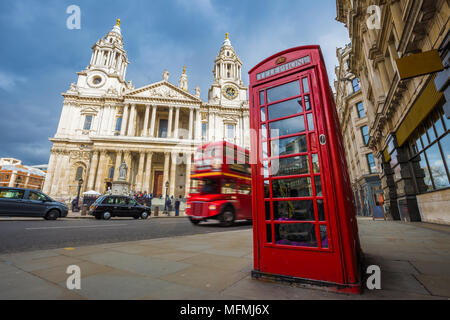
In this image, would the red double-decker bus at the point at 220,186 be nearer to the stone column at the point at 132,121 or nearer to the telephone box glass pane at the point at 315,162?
the telephone box glass pane at the point at 315,162

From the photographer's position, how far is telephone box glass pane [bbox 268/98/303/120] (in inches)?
98.0

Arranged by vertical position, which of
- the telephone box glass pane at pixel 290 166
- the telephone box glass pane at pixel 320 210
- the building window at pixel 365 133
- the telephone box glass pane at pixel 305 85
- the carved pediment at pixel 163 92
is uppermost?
the carved pediment at pixel 163 92

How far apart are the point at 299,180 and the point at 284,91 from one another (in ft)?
3.70

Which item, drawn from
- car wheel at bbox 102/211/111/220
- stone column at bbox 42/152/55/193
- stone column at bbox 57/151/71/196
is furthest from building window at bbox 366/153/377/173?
stone column at bbox 42/152/55/193

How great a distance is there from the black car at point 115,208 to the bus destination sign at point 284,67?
13482mm

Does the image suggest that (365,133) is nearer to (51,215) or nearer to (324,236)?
(324,236)

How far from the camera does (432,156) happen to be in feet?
25.1

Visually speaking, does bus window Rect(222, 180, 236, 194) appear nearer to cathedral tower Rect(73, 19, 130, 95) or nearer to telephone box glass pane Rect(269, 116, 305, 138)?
telephone box glass pane Rect(269, 116, 305, 138)

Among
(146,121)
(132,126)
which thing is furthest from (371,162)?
(132,126)

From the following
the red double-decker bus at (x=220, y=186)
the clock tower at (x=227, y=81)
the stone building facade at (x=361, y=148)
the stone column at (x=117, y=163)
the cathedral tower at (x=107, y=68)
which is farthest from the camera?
the clock tower at (x=227, y=81)

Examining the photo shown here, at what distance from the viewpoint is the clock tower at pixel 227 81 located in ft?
144

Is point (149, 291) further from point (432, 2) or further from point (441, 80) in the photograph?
point (432, 2)

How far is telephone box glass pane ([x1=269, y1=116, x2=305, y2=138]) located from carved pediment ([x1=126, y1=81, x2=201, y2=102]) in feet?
124

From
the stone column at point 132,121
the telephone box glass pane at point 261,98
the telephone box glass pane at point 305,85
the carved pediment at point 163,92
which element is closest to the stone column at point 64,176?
the stone column at point 132,121
